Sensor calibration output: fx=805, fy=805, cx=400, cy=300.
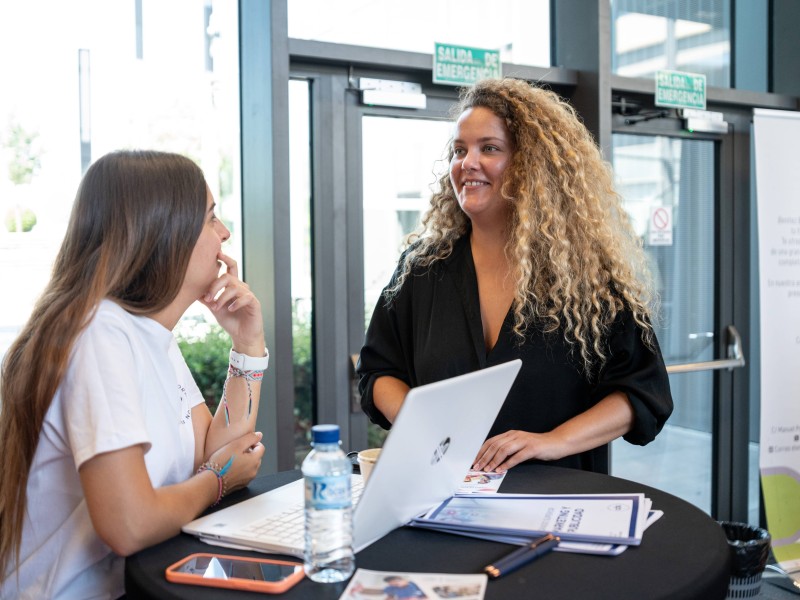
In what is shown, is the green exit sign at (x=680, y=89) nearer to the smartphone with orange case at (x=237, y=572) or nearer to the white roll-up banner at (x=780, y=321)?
the white roll-up banner at (x=780, y=321)

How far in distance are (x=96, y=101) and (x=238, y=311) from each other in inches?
56.1

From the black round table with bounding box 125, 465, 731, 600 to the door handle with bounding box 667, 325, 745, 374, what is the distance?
8.67ft

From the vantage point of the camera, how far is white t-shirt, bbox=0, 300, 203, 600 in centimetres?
123

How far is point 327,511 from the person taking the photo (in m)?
1.09

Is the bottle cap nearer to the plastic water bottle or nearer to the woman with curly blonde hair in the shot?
the plastic water bottle

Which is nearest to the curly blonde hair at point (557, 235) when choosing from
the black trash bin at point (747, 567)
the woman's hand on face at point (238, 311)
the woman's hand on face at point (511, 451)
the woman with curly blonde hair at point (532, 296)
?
the woman with curly blonde hair at point (532, 296)

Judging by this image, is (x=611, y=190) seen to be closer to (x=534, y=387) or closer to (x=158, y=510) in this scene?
(x=534, y=387)

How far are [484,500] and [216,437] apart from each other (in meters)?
0.61

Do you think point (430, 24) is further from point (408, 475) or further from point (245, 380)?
point (408, 475)

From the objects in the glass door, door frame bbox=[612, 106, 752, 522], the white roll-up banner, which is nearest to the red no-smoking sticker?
the glass door

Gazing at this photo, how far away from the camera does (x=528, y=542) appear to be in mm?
1206

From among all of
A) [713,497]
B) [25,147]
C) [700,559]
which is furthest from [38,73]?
[713,497]

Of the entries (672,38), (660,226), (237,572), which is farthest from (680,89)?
(237,572)

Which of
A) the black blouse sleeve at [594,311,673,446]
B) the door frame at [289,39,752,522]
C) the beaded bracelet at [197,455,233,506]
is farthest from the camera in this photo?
the door frame at [289,39,752,522]
